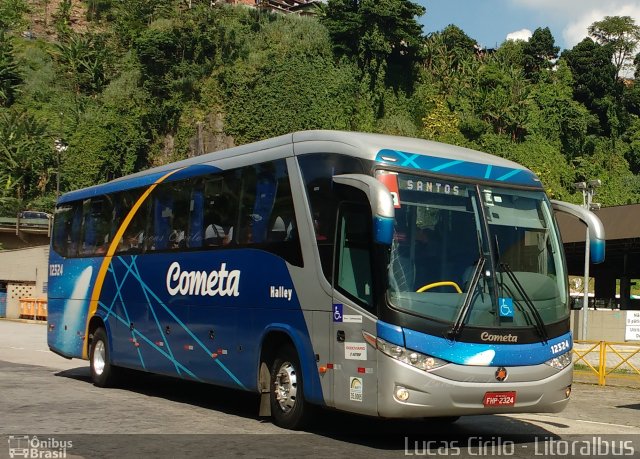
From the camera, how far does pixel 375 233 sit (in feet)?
28.5

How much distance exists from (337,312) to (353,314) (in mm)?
282

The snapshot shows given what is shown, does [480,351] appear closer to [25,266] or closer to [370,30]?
[25,266]

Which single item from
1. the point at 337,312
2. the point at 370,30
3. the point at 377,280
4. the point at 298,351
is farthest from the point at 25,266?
the point at 377,280

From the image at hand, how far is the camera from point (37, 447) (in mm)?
8766

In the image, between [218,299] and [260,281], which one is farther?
[218,299]

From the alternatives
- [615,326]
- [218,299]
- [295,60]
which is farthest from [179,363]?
[295,60]

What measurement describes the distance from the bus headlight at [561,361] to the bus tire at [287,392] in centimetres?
282

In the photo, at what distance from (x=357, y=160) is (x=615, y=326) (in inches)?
1069

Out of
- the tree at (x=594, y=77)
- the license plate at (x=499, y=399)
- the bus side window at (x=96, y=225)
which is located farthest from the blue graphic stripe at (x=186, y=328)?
the tree at (x=594, y=77)

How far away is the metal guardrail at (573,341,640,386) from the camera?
65.4 ft

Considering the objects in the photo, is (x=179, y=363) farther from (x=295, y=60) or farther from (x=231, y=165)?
(x=295, y=60)

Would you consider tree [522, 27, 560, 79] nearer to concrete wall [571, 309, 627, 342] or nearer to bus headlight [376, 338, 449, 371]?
concrete wall [571, 309, 627, 342]

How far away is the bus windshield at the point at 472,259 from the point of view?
933 cm

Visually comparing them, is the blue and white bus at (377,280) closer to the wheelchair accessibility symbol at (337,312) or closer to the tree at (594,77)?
the wheelchair accessibility symbol at (337,312)
